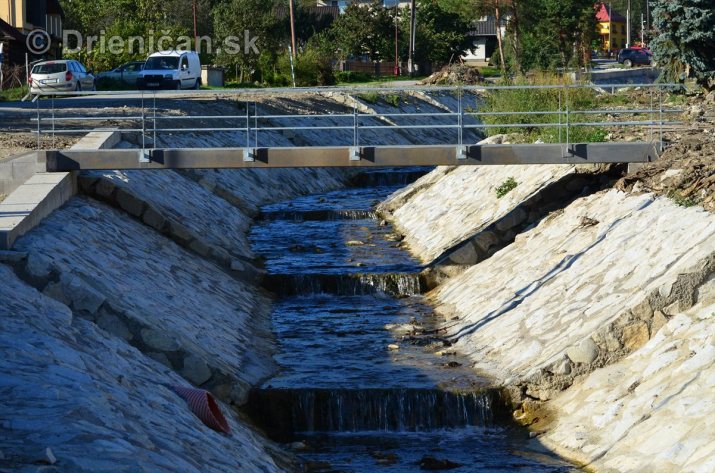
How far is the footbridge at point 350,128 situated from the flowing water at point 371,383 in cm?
294

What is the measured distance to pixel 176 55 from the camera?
182 feet

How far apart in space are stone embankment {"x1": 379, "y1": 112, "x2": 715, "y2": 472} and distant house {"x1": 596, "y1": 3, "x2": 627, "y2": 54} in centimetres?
12162

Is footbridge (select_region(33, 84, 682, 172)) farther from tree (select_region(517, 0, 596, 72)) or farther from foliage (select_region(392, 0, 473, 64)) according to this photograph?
foliage (select_region(392, 0, 473, 64))

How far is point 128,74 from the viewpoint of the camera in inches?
2344

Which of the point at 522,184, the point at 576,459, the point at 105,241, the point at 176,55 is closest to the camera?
the point at 576,459

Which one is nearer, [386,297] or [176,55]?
[386,297]

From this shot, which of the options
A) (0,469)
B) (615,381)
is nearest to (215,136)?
(615,381)

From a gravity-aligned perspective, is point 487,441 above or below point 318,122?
below

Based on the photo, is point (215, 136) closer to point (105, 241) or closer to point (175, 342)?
point (105, 241)

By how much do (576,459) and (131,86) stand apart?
146 feet

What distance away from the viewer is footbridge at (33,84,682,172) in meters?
23.6

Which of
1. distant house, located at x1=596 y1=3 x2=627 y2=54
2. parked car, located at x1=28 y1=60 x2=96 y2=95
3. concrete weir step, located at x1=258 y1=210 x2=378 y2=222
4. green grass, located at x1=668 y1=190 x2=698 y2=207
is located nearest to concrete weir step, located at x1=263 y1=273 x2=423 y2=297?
green grass, located at x1=668 y1=190 x2=698 y2=207

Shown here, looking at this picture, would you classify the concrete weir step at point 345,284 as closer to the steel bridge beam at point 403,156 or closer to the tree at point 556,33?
the steel bridge beam at point 403,156

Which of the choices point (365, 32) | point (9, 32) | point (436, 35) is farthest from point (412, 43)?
point (9, 32)
